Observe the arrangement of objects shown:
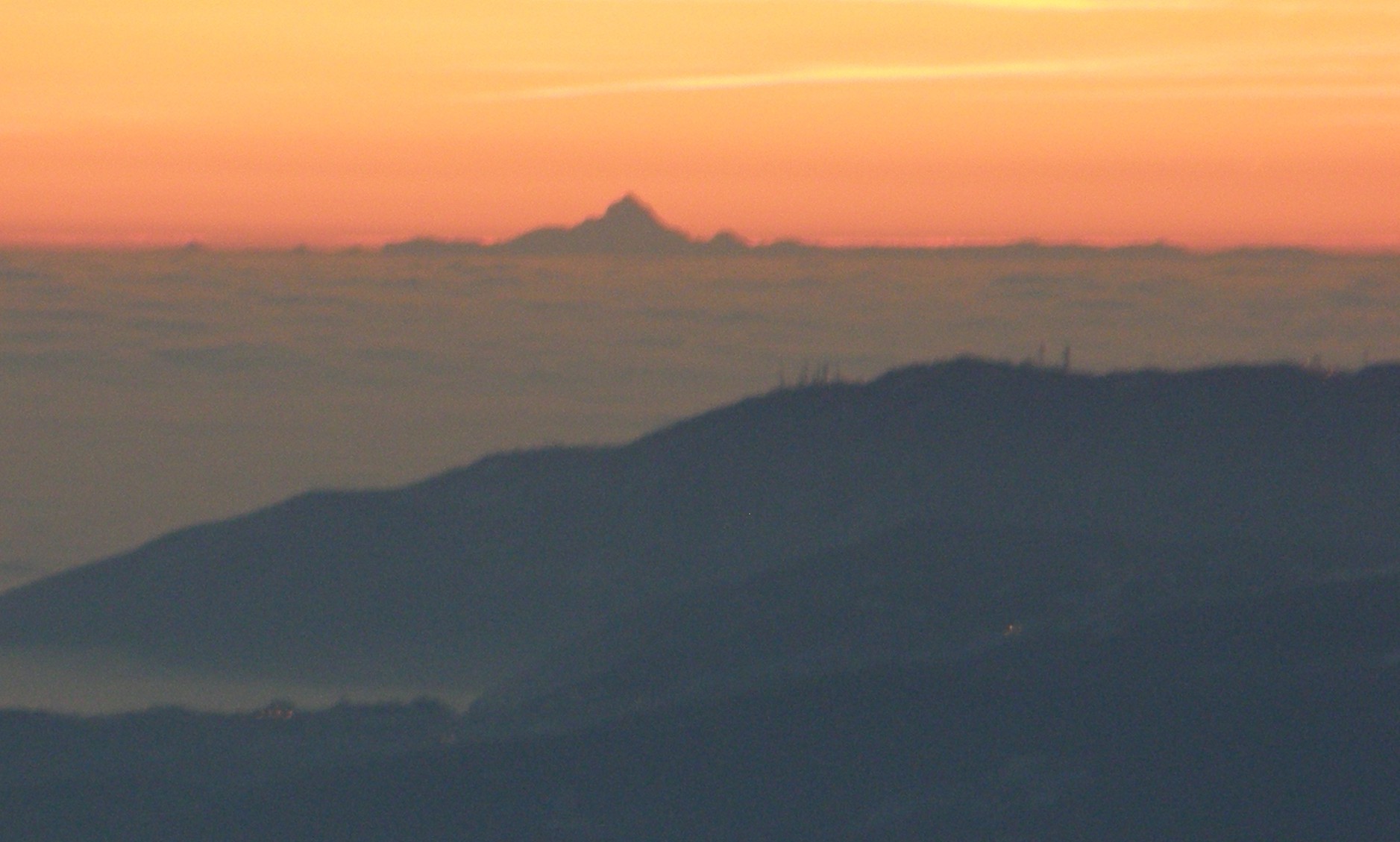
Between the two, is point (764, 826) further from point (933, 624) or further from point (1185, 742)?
point (933, 624)

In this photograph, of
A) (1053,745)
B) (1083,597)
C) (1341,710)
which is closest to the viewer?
(1341,710)

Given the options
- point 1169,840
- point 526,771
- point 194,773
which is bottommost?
point 194,773

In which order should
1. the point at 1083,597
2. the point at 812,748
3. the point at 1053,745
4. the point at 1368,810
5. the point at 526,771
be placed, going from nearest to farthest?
the point at 1368,810, the point at 1053,745, the point at 812,748, the point at 526,771, the point at 1083,597

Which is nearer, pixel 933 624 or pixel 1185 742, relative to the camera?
pixel 1185 742

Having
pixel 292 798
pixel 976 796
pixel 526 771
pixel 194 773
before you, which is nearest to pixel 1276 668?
pixel 976 796

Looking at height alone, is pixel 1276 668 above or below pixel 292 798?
above

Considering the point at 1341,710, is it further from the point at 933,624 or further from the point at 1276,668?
the point at 933,624
